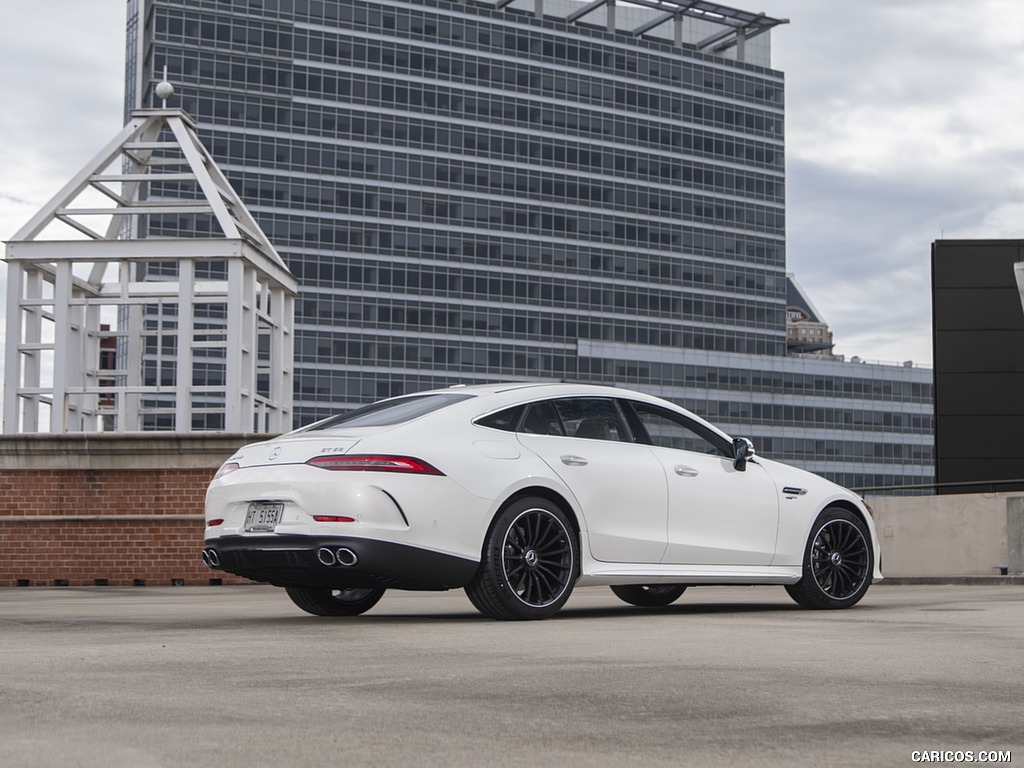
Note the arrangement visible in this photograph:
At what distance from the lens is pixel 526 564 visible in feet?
26.5

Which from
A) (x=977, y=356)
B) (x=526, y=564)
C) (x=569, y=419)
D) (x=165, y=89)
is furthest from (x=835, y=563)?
(x=977, y=356)

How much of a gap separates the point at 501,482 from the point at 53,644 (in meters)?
2.57

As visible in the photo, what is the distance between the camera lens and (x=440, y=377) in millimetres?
104188

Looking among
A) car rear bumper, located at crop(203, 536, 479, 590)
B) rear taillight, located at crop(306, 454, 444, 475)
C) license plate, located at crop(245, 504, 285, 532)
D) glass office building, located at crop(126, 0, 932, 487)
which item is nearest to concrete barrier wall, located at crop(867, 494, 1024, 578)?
car rear bumper, located at crop(203, 536, 479, 590)

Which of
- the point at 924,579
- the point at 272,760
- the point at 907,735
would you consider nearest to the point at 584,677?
the point at 907,735

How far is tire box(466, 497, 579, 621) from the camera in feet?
25.8

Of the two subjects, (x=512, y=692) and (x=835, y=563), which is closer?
(x=512, y=692)

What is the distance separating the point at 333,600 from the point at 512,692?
15.2 ft

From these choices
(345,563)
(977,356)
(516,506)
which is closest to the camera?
(345,563)

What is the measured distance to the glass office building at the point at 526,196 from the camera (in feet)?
332

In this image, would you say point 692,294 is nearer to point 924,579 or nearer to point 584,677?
point 924,579

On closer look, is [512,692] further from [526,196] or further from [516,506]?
[526,196]

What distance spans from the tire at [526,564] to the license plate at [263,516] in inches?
44.0

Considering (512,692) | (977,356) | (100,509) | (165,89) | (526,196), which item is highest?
(526,196)
